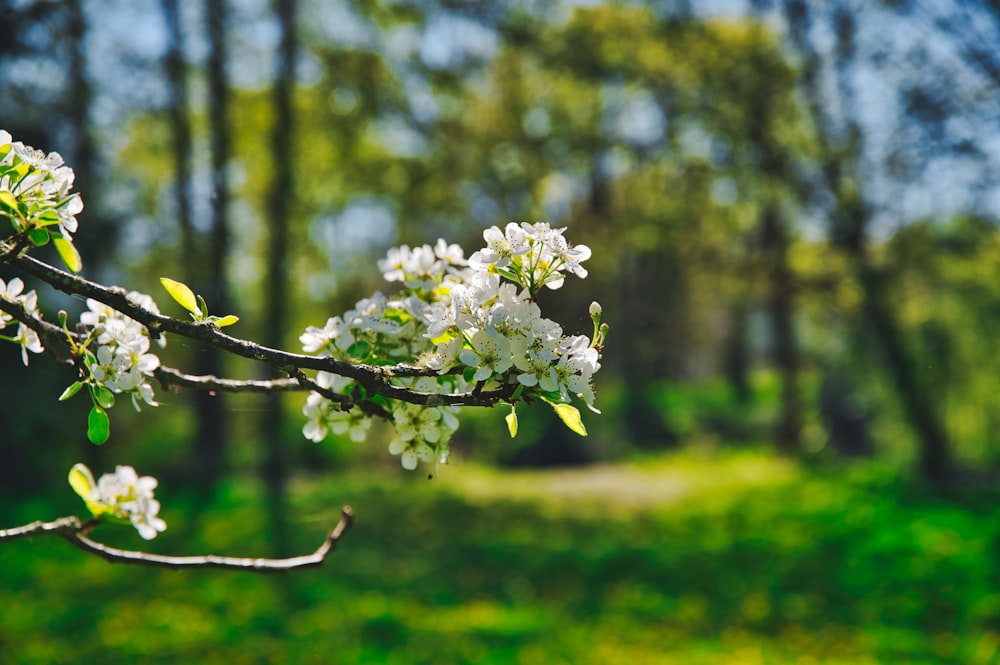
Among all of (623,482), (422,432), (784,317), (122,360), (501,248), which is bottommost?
(623,482)

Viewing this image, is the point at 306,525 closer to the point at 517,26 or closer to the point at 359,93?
the point at 359,93

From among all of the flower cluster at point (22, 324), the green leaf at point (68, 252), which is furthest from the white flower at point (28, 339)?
the green leaf at point (68, 252)

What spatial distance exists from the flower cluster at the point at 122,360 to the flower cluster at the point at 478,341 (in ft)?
0.73

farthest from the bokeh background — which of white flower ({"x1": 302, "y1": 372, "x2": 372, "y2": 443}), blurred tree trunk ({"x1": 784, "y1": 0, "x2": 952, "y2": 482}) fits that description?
white flower ({"x1": 302, "y1": 372, "x2": 372, "y2": 443})

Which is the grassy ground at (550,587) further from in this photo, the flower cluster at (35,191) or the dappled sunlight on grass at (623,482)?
the flower cluster at (35,191)

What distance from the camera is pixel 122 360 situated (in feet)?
3.84

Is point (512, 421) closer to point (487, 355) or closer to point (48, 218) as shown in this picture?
point (487, 355)

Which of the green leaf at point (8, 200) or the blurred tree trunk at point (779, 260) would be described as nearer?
the green leaf at point (8, 200)

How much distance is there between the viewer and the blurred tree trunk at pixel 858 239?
7.96 metres

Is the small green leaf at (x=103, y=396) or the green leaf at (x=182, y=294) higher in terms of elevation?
the green leaf at (x=182, y=294)

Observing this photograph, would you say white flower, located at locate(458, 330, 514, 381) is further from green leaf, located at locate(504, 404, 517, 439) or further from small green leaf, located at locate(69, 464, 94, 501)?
small green leaf, located at locate(69, 464, 94, 501)

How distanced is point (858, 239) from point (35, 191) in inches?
313

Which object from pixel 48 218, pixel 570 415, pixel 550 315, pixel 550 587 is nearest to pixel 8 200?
pixel 48 218

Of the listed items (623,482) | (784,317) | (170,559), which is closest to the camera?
(170,559)
